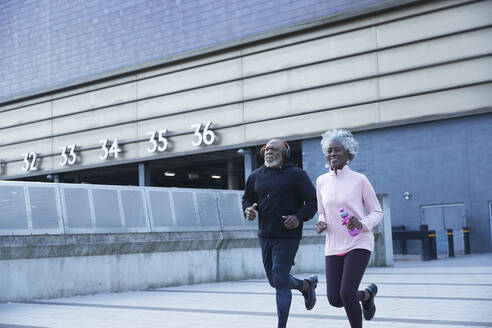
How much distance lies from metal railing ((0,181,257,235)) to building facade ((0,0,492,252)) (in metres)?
13.9

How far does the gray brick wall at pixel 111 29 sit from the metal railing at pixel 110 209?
55.1 ft

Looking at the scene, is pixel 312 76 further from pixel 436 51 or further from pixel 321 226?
pixel 321 226

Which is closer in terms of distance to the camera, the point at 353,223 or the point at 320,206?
the point at 353,223

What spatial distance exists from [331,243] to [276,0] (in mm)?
26467

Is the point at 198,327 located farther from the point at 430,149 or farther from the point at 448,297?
the point at 430,149

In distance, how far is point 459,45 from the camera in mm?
26328

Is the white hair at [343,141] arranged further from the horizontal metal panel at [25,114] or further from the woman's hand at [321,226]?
the horizontal metal panel at [25,114]

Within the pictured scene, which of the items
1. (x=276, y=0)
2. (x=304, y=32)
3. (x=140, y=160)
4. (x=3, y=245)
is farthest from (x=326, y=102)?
(x=3, y=245)

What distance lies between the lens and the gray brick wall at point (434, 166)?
2589 centimetres

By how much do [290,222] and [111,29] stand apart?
107ft

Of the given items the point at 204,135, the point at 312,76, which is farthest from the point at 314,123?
the point at 204,135

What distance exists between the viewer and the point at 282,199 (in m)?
6.11

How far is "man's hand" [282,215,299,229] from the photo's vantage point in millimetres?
5914

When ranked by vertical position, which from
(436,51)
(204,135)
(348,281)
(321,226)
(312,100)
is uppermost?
(436,51)
